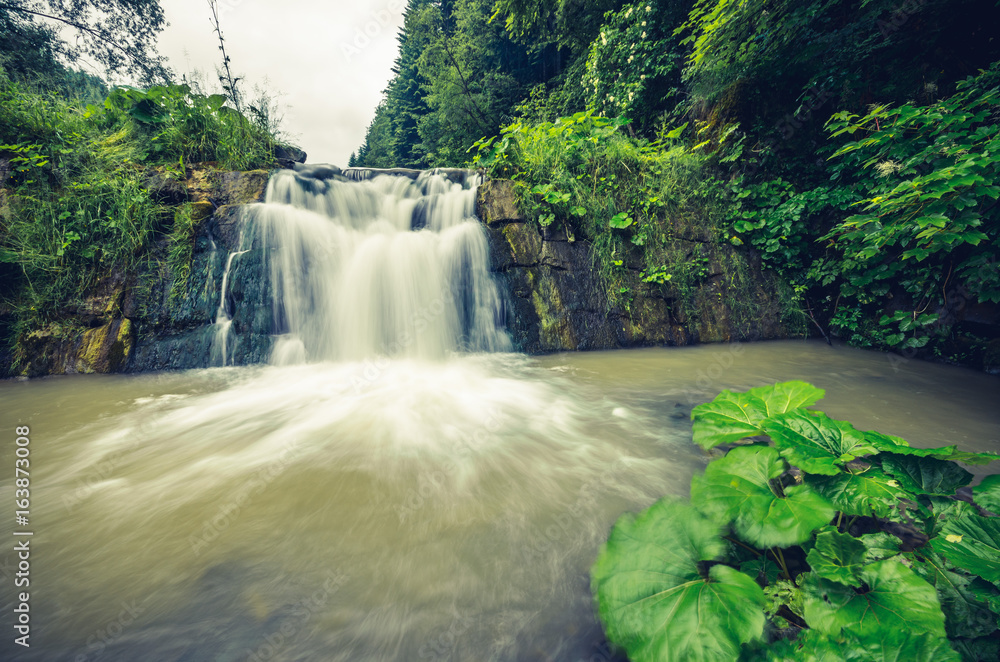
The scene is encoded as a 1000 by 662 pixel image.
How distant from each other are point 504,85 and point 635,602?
47.5 feet

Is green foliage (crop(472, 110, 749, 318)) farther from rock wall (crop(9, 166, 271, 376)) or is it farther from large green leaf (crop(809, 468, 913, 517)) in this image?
large green leaf (crop(809, 468, 913, 517))

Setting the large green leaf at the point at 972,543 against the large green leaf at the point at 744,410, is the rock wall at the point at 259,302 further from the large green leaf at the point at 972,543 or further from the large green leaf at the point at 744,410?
the large green leaf at the point at 972,543

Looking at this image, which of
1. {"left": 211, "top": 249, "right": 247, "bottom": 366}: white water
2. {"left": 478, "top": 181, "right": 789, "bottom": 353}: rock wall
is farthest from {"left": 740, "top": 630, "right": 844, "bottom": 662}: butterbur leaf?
{"left": 211, "top": 249, "right": 247, "bottom": 366}: white water

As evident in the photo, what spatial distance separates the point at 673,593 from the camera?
0.90 metres

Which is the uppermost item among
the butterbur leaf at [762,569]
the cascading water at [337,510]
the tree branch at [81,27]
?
the tree branch at [81,27]

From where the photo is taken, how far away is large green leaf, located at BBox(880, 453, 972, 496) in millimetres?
970

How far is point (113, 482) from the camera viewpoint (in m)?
1.86

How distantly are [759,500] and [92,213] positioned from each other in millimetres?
6644

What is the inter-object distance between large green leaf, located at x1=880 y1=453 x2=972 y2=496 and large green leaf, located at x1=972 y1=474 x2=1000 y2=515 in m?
0.03

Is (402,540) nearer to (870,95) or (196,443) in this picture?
(196,443)

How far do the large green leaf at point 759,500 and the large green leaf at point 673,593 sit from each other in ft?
0.24

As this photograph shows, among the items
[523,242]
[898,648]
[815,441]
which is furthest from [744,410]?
[523,242]

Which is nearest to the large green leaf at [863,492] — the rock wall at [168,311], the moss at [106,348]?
the rock wall at [168,311]

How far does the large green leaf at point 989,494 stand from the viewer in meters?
0.85
